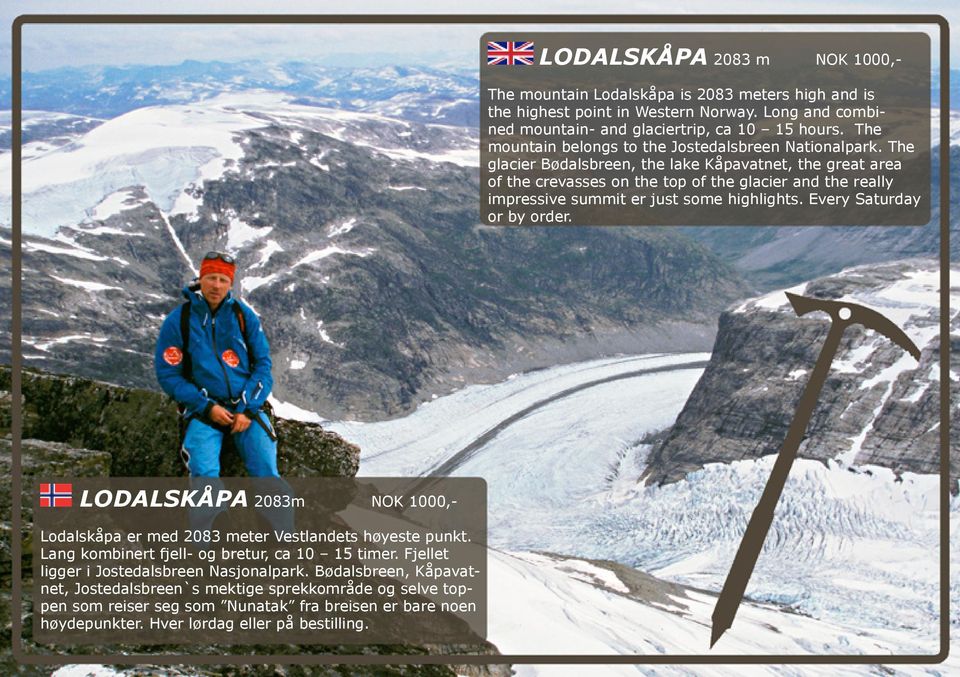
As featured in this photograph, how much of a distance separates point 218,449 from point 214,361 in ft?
4.09

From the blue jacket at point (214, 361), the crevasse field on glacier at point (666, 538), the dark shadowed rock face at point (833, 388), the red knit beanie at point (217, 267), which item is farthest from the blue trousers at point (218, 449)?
the dark shadowed rock face at point (833, 388)

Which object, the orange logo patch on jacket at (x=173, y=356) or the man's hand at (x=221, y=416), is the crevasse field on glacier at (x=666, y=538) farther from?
the orange logo patch on jacket at (x=173, y=356)

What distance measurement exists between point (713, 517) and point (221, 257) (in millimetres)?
79605

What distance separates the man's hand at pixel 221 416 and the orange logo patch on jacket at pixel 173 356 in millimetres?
844

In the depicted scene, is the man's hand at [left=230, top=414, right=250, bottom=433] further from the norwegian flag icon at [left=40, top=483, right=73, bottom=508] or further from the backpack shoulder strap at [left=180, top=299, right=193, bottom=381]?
the norwegian flag icon at [left=40, top=483, right=73, bottom=508]

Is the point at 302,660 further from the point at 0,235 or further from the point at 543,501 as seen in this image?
the point at 0,235

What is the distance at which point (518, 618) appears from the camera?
21750 millimetres

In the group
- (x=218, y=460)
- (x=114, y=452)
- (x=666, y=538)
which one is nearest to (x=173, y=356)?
(x=218, y=460)

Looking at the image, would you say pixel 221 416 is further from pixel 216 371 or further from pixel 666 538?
pixel 666 538

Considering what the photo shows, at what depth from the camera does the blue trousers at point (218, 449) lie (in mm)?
14891

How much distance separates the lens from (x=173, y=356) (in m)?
15.0

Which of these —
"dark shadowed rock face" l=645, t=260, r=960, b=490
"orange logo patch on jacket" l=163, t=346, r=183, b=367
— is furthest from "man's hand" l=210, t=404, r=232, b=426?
"dark shadowed rock face" l=645, t=260, r=960, b=490

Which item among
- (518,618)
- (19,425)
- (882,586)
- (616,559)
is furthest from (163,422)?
(616,559)

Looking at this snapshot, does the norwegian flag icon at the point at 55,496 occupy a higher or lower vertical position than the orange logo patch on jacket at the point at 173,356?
lower
